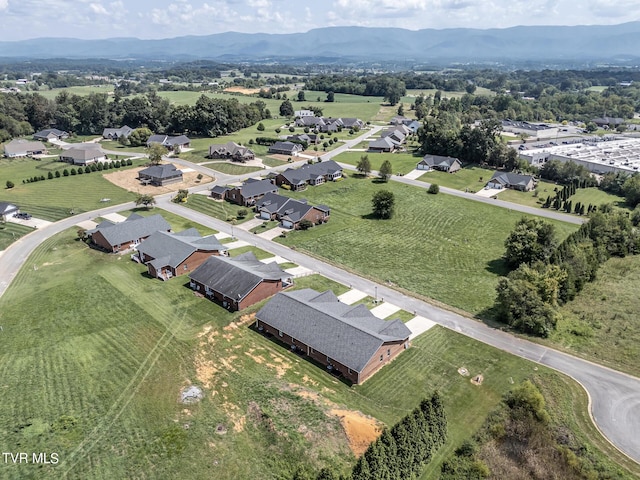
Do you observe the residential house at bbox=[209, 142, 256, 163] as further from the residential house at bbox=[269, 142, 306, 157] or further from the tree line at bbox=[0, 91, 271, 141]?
the tree line at bbox=[0, 91, 271, 141]

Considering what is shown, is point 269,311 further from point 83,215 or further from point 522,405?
point 83,215

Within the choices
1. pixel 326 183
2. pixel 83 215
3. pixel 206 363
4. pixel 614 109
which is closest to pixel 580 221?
pixel 326 183

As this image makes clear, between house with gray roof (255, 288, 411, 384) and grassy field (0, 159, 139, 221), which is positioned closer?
house with gray roof (255, 288, 411, 384)

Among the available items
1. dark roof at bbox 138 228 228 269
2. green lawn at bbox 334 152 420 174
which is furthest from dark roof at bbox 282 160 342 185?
dark roof at bbox 138 228 228 269

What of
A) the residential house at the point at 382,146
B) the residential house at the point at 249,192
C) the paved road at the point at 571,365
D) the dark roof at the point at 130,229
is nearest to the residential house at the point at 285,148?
the residential house at the point at 382,146

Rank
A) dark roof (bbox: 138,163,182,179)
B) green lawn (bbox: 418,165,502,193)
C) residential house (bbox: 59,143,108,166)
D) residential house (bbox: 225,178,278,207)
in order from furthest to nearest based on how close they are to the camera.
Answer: residential house (bbox: 59,143,108,166), green lawn (bbox: 418,165,502,193), dark roof (bbox: 138,163,182,179), residential house (bbox: 225,178,278,207)

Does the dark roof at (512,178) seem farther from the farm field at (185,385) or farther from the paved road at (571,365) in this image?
the farm field at (185,385)

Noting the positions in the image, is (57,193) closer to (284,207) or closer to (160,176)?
(160,176)
